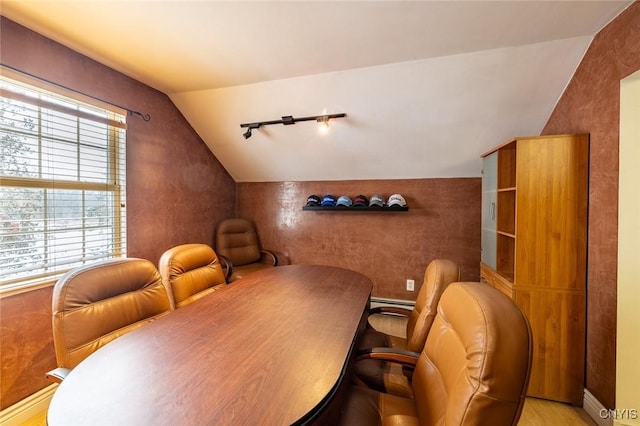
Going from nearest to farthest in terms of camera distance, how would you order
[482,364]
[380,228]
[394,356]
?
[482,364] < [394,356] < [380,228]

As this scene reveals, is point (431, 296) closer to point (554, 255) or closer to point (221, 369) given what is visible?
point (221, 369)

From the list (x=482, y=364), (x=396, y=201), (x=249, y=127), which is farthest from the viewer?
(x=396, y=201)

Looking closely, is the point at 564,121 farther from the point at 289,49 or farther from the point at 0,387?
the point at 0,387

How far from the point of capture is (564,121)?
6.91 ft

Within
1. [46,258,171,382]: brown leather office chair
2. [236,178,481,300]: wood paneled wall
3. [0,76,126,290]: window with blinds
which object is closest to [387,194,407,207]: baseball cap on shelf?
[236,178,481,300]: wood paneled wall

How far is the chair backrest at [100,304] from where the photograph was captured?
1186mm

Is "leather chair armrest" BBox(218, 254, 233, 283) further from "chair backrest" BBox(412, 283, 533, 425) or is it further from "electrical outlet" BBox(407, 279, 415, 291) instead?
"chair backrest" BBox(412, 283, 533, 425)

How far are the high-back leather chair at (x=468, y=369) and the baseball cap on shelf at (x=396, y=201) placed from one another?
6.84 feet

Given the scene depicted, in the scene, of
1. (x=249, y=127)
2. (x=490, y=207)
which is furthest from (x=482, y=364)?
(x=249, y=127)

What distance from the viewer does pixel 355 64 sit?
2.18 metres

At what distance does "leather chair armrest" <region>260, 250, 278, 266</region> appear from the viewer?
145 inches

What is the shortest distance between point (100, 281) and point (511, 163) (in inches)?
117

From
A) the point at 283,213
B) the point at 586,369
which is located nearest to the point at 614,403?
the point at 586,369

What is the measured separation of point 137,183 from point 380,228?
2.69m
